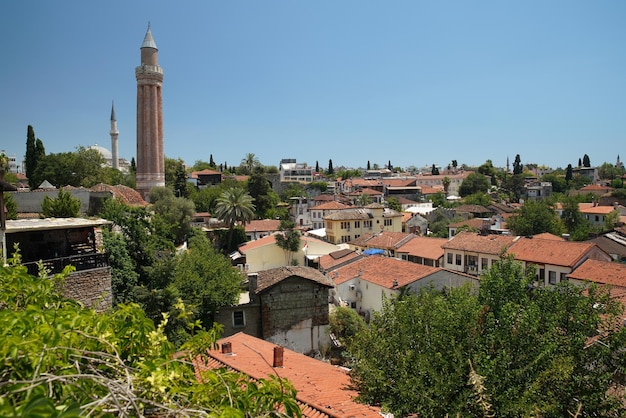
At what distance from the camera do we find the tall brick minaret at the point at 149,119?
45.9 metres

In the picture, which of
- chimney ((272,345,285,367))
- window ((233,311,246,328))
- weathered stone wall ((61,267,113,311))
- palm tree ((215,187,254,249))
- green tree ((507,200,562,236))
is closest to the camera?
weathered stone wall ((61,267,113,311))

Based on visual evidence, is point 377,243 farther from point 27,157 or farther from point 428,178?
point 428,178

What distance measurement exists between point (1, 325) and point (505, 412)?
23.6 ft

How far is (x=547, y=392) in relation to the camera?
7719 millimetres

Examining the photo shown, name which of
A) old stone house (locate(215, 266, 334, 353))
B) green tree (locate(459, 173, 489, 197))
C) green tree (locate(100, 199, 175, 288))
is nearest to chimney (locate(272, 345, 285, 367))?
green tree (locate(100, 199, 175, 288))

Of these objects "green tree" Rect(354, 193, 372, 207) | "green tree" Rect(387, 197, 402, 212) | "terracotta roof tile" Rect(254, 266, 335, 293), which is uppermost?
"green tree" Rect(354, 193, 372, 207)

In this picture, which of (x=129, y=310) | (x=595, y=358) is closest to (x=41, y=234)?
(x=129, y=310)

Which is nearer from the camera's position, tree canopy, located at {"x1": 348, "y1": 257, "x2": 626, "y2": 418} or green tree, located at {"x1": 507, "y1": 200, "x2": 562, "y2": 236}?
tree canopy, located at {"x1": 348, "y1": 257, "x2": 626, "y2": 418}

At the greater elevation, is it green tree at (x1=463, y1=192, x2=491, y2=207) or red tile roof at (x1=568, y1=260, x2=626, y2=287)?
green tree at (x1=463, y1=192, x2=491, y2=207)

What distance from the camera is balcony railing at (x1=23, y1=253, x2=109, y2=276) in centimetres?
1046

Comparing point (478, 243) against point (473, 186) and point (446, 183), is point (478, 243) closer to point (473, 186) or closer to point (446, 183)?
point (473, 186)

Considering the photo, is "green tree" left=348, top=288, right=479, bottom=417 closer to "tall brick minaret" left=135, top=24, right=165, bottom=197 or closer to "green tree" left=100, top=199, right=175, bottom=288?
"green tree" left=100, top=199, right=175, bottom=288

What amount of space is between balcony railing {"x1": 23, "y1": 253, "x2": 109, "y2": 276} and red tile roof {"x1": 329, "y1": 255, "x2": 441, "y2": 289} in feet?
49.4

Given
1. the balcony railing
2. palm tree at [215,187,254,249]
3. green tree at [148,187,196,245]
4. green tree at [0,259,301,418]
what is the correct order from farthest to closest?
palm tree at [215,187,254,249] < green tree at [148,187,196,245] < the balcony railing < green tree at [0,259,301,418]
